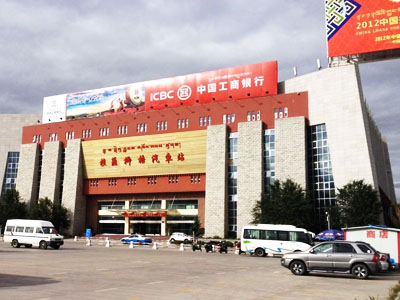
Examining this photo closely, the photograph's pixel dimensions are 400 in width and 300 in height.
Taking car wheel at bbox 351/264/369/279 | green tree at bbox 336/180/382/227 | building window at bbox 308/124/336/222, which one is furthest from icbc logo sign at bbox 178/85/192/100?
car wheel at bbox 351/264/369/279

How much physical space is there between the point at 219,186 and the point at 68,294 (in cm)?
5155

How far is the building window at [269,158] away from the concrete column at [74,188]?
1345 inches

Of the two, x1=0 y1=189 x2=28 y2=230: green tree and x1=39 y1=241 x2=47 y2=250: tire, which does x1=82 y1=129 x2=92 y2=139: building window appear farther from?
x1=39 y1=241 x2=47 y2=250: tire

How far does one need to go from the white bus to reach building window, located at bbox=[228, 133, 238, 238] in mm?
27339

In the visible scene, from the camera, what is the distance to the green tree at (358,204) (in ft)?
162

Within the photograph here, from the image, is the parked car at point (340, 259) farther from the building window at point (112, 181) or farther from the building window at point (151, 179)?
the building window at point (112, 181)

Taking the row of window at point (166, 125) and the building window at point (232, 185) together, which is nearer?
the row of window at point (166, 125)

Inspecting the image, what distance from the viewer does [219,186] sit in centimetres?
6391

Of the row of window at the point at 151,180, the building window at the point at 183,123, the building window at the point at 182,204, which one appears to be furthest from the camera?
the building window at the point at 183,123

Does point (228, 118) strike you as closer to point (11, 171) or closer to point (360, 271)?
point (11, 171)

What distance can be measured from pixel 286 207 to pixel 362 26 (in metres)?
23.8

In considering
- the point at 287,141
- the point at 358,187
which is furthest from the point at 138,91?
the point at 358,187

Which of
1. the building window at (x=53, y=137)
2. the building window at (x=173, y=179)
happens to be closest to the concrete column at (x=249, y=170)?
the building window at (x=173, y=179)

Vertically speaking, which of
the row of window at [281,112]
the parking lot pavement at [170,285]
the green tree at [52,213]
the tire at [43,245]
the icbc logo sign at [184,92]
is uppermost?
the icbc logo sign at [184,92]
